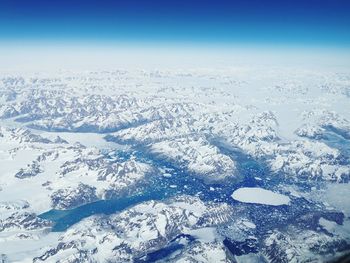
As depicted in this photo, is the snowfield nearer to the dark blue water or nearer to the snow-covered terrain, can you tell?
the snow-covered terrain

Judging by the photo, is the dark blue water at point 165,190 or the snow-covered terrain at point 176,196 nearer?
the snow-covered terrain at point 176,196

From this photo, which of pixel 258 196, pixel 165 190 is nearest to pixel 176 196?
pixel 165 190

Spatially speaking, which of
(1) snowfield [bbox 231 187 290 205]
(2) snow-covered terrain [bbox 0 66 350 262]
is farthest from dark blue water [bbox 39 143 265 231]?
(1) snowfield [bbox 231 187 290 205]

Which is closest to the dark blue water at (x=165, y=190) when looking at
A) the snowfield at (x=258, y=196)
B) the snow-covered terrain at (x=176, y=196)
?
the snow-covered terrain at (x=176, y=196)

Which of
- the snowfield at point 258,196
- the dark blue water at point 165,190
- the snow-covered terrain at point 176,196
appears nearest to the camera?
the snow-covered terrain at point 176,196

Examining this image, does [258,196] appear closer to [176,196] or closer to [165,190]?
[176,196]

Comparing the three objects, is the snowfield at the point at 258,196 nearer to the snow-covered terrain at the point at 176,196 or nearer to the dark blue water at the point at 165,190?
the snow-covered terrain at the point at 176,196

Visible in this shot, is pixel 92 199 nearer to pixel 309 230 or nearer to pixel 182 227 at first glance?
pixel 182 227

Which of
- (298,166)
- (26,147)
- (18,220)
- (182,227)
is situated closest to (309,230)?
(182,227)

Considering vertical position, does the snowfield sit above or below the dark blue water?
above

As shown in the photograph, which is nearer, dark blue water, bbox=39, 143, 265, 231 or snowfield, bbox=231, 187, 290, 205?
dark blue water, bbox=39, 143, 265, 231

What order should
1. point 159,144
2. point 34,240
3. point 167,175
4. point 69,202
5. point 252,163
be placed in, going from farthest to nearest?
1. point 159,144
2. point 252,163
3. point 167,175
4. point 69,202
5. point 34,240
